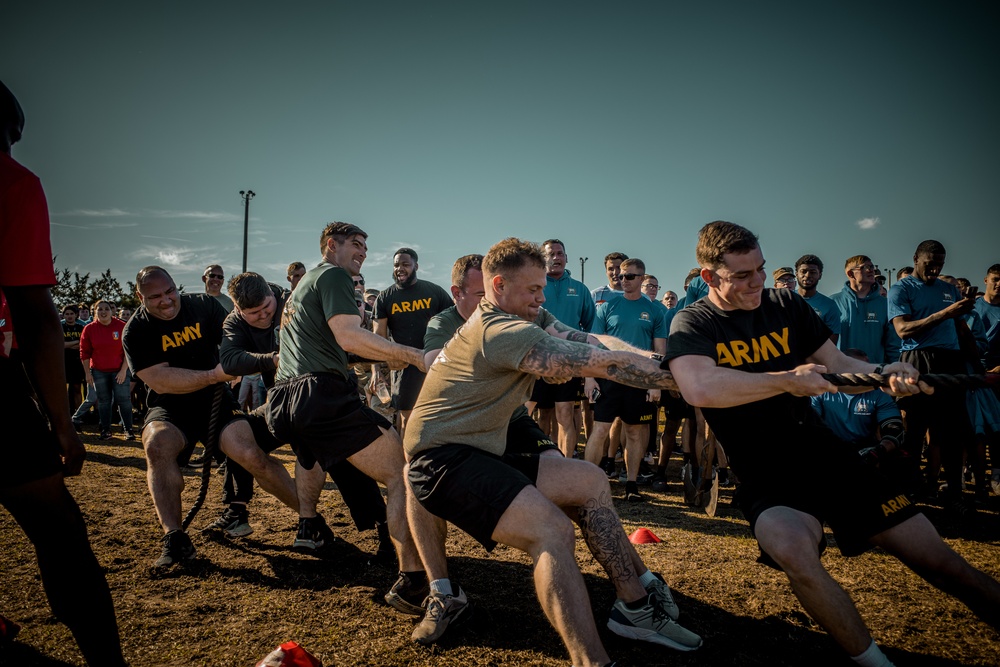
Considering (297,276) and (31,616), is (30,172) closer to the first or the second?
(31,616)

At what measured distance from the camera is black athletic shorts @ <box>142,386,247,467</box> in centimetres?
426

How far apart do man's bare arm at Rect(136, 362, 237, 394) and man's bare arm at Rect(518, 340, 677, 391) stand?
2871 millimetres

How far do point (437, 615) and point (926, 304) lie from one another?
5.48 m

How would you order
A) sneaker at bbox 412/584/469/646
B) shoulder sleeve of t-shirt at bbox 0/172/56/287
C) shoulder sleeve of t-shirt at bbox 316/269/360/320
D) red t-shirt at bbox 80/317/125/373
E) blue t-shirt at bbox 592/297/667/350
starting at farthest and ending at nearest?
red t-shirt at bbox 80/317/125/373 < blue t-shirt at bbox 592/297/667/350 < shoulder sleeve of t-shirt at bbox 316/269/360/320 < sneaker at bbox 412/584/469/646 < shoulder sleeve of t-shirt at bbox 0/172/56/287

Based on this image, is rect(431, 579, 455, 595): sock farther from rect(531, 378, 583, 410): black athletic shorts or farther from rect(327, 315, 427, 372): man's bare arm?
rect(531, 378, 583, 410): black athletic shorts

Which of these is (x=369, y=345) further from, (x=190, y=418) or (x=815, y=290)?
(x=815, y=290)

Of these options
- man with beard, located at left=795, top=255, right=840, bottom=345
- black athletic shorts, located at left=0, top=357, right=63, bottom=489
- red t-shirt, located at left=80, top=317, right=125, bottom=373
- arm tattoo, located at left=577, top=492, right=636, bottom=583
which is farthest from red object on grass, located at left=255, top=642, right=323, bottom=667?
red t-shirt, located at left=80, top=317, right=125, bottom=373

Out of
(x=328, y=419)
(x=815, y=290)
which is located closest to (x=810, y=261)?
(x=815, y=290)

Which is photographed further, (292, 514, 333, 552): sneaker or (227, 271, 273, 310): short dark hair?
(227, 271, 273, 310): short dark hair

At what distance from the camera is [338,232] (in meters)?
3.81

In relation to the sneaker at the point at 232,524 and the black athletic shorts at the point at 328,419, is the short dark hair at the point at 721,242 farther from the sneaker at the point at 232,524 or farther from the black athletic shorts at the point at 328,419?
the sneaker at the point at 232,524

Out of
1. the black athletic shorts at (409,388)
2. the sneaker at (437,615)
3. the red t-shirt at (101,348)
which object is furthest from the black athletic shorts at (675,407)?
the red t-shirt at (101,348)

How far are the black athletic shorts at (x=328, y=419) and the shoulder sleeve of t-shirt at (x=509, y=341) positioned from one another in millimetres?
1321

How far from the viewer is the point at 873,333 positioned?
5.92 m
